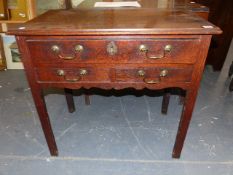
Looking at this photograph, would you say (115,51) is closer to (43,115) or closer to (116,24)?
(116,24)

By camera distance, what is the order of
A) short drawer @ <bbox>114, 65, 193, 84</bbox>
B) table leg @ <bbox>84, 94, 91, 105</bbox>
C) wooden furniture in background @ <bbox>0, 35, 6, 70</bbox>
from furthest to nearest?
wooden furniture in background @ <bbox>0, 35, 6, 70</bbox> → table leg @ <bbox>84, 94, 91, 105</bbox> → short drawer @ <bbox>114, 65, 193, 84</bbox>

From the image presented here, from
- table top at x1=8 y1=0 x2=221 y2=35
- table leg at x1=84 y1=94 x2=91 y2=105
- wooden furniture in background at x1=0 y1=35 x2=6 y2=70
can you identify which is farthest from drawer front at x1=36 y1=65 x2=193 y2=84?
wooden furniture in background at x1=0 y1=35 x2=6 y2=70

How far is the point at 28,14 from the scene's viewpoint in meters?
2.07

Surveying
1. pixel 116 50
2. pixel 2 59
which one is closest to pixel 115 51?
pixel 116 50

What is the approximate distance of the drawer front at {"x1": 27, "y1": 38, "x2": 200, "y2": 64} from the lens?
88cm

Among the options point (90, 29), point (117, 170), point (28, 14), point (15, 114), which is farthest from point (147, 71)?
point (28, 14)

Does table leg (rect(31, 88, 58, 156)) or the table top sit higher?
the table top

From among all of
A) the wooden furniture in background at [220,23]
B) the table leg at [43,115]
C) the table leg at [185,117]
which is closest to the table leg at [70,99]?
the table leg at [43,115]

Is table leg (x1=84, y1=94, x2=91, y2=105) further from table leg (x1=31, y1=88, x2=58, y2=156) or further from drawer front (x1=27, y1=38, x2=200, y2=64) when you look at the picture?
drawer front (x1=27, y1=38, x2=200, y2=64)

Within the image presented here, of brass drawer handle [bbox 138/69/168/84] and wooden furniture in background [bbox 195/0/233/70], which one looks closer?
brass drawer handle [bbox 138/69/168/84]

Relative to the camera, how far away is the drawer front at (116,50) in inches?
34.8

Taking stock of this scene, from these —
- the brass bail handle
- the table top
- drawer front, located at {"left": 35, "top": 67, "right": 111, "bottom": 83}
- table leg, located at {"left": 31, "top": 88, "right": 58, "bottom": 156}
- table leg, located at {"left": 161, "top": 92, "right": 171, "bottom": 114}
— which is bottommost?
table leg, located at {"left": 161, "top": 92, "right": 171, "bottom": 114}

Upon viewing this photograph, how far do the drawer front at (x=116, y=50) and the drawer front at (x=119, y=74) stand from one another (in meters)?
0.04

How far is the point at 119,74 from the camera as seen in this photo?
97cm
